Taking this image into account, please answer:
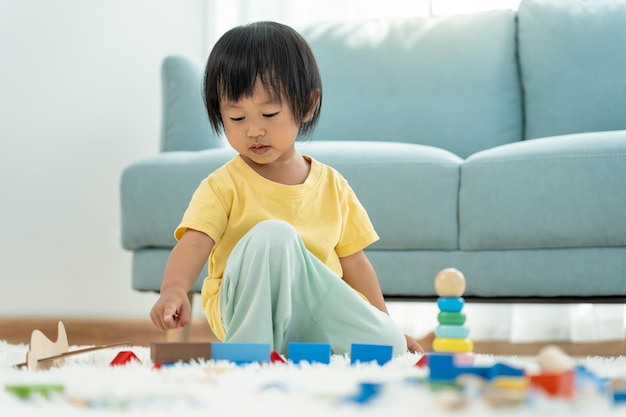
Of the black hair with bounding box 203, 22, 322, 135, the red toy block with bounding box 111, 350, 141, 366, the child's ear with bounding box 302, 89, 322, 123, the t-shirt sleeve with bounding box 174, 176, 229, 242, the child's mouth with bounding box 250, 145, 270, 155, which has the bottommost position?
the red toy block with bounding box 111, 350, 141, 366

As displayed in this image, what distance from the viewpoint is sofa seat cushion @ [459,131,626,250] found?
1865mm

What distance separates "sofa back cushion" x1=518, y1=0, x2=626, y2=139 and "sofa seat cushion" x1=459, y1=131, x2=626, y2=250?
1.55 ft

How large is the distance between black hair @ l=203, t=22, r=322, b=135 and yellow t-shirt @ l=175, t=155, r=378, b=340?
0.11 m

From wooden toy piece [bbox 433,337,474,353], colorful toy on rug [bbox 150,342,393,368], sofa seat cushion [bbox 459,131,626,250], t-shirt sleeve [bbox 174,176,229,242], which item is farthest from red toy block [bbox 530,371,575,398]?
sofa seat cushion [bbox 459,131,626,250]

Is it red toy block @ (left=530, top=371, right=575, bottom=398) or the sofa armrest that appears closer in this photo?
red toy block @ (left=530, top=371, right=575, bottom=398)

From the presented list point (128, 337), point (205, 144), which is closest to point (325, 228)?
point (205, 144)

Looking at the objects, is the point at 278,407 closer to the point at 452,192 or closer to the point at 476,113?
the point at 452,192

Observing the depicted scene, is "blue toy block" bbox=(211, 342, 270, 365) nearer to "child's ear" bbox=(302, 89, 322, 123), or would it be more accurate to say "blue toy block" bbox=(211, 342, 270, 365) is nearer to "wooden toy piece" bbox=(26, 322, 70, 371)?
"wooden toy piece" bbox=(26, 322, 70, 371)

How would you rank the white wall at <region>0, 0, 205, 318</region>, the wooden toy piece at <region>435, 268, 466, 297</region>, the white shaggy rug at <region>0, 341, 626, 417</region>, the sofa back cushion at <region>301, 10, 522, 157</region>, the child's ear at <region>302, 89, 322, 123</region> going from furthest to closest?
the white wall at <region>0, 0, 205, 318</region> → the sofa back cushion at <region>301, 10, 522, 157</region> → the child's ear at <region>302, 89, 322, 123</region> → the wooden toy piece at <region>435, 268, 466, 297</region> → the white shaggy rug at <region>0, 341, 626, 417</region>

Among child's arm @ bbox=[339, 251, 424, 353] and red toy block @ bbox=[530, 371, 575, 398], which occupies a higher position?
red toy block @ bbox=[530, 371, 575, 398]

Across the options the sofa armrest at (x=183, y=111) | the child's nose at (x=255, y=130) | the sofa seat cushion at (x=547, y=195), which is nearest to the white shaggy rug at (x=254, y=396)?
the child's nose at (x=255, y=130)

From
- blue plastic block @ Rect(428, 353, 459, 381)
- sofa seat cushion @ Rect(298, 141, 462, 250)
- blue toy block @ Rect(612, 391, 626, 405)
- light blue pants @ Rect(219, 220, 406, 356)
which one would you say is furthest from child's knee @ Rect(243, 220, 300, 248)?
sofa seat cushion @ Rect(298, 141, 462, 250)

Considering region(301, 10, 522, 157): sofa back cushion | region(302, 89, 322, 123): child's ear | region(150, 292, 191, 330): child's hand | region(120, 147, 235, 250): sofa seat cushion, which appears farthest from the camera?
region(301, 10, 522, 157): sofa back cushion

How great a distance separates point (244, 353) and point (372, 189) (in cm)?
106
